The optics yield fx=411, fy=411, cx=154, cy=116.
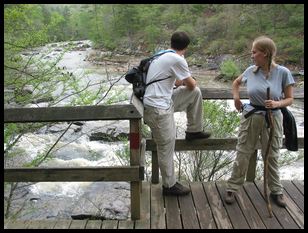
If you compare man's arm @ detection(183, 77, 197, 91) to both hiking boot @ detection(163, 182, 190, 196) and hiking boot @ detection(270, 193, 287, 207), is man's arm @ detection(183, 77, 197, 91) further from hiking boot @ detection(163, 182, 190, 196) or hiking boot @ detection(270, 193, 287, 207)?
hiking boot @ detection(270, 193, 287, 207)

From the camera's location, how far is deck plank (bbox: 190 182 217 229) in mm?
3638

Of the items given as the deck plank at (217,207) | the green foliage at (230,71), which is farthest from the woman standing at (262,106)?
the green foliage at (230,71)

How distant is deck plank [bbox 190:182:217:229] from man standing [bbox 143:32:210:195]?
316mm

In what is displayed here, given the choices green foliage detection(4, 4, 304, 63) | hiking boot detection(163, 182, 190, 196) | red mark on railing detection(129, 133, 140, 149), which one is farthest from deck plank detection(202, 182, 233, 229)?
green foliage detection(4, 4, 304, 63)

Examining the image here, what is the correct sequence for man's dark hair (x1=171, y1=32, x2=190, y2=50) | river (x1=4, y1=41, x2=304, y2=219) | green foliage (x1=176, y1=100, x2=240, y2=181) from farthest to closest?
river (x1=4, y1=41, x2=304, y2=219)
green foliage (x1=176, y1=100, x2=240, y2=181)
man's dark hair (x1=171, y1=32, x2=190, y2=50)

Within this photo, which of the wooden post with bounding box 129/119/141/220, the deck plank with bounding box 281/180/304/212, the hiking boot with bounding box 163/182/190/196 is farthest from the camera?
the hiking boot with bounding box 163/182/190/196

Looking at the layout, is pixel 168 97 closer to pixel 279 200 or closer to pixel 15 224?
pixel 279 200

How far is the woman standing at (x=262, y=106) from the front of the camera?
361 centimetres

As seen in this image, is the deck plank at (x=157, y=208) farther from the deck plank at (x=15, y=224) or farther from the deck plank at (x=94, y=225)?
the deck plank at (x=15, y=224)

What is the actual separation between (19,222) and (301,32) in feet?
107

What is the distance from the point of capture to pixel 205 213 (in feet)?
12.5

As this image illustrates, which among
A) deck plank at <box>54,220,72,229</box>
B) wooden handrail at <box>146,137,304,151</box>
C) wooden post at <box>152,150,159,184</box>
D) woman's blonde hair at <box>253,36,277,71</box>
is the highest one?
woman's blonde hair at <box>253,36,277,71</box>

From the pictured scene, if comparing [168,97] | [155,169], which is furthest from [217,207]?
[168,97]

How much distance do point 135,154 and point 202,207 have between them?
921mm
